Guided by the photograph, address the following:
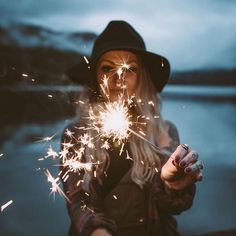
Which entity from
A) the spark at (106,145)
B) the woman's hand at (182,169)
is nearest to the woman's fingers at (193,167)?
the woman's hand at (182,169)

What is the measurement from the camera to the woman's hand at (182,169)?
5.02 ft

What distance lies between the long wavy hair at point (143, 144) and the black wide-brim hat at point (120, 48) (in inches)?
1.7

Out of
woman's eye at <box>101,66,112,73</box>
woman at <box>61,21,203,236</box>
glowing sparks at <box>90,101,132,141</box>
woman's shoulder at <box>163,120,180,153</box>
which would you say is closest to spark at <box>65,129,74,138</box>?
woman at <box>61,21,203,236</box>

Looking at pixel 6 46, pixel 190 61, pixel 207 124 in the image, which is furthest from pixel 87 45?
pixel 207 124

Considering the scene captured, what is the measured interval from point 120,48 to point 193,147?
744mm

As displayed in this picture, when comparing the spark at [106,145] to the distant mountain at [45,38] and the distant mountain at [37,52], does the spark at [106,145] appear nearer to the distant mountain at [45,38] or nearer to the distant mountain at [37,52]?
the distant mountain at [37,52]

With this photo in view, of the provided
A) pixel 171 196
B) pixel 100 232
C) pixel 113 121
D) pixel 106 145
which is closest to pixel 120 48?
pixel 113 121

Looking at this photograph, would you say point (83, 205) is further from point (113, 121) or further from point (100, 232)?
point (113, 121)

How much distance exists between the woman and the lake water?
0.59ft

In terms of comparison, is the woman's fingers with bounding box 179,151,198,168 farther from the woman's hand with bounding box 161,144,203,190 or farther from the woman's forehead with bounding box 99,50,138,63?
Result: the woman's forehead with bounding box 99,50,138,63

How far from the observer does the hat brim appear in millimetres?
1969

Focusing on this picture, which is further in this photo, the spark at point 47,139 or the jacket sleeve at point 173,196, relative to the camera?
the spark at point 47,139

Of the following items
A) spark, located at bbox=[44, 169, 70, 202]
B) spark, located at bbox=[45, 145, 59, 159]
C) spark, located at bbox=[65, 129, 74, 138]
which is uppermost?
spark, located at bbox=[65, 129, 74, 138]

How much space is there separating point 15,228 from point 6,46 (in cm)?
92
